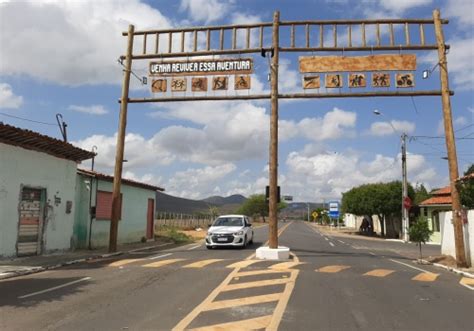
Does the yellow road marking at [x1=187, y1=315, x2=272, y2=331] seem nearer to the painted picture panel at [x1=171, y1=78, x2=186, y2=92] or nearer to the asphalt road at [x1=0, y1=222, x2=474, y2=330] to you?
the asphalt road at [x1=0, y1=222, x2=474, y2=330]

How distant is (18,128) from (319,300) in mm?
10712

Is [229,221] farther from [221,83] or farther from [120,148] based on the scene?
[221,83]

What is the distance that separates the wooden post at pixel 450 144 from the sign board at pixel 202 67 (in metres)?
7.30

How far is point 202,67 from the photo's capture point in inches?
747

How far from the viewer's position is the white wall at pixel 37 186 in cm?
1505

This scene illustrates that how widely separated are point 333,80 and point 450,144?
16.2ft

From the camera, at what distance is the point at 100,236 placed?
22.9 metres

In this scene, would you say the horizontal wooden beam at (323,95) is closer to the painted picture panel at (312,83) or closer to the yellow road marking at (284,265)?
the painted picture panel at (312,83)

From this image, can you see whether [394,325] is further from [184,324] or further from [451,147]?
[451,147]

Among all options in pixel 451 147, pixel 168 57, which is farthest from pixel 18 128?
pixel 451 147

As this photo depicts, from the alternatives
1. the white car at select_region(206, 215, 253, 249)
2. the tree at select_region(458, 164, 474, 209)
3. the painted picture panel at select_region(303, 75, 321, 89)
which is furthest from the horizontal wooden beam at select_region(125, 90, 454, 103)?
the white car at select_region(206, 215, 253, 249)

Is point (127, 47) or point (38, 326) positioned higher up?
point (127, 47)

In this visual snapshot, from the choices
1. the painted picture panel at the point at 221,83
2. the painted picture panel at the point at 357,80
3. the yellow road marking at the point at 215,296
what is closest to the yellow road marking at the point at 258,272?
the yellow road marking at the point at 215,296

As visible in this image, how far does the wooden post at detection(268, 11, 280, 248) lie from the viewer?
57.5 feet
